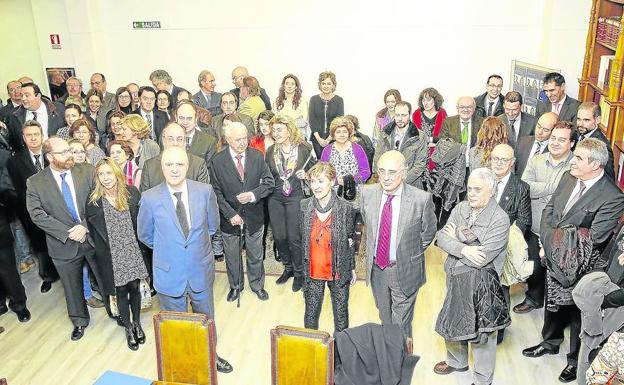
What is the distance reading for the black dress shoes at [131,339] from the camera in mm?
5059

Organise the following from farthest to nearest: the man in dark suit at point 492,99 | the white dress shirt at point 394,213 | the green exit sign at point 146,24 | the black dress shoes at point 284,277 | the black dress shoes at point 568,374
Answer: the green exit sign at point 146,24, the man in dark suit at point 492,99, the black dress shoes at point 284,277, the black dress shoes at point 568,374, the white dress shirt at point 394,213

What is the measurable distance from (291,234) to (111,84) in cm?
633

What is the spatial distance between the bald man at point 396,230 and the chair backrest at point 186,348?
1.40 metres

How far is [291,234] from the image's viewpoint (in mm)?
5766

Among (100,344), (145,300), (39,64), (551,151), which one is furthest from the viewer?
(39,64)

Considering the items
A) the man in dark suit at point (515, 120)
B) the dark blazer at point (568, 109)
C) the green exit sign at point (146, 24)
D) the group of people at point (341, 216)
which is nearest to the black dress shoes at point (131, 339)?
the group of people at point (341, 216)

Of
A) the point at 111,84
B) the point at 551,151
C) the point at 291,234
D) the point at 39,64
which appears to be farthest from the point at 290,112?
the point at 39,64

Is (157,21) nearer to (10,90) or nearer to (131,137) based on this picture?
(10,90)

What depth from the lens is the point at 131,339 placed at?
5.07 m

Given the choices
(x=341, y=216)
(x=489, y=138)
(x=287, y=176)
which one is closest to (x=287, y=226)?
(x=287, y=176)

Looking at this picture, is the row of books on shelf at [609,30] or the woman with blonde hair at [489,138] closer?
the woman with blonde hair at [489,138]

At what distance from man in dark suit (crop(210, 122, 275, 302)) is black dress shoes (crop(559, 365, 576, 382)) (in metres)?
3.00

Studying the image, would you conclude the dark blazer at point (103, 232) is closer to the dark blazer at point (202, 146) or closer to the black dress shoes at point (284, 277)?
the dark blazer at point (202, 146)

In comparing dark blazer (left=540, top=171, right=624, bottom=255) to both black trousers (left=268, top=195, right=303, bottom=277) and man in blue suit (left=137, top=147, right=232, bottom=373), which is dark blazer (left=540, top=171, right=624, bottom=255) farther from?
man in blue suit (left=137, top=147, right=232, bottom=373)
